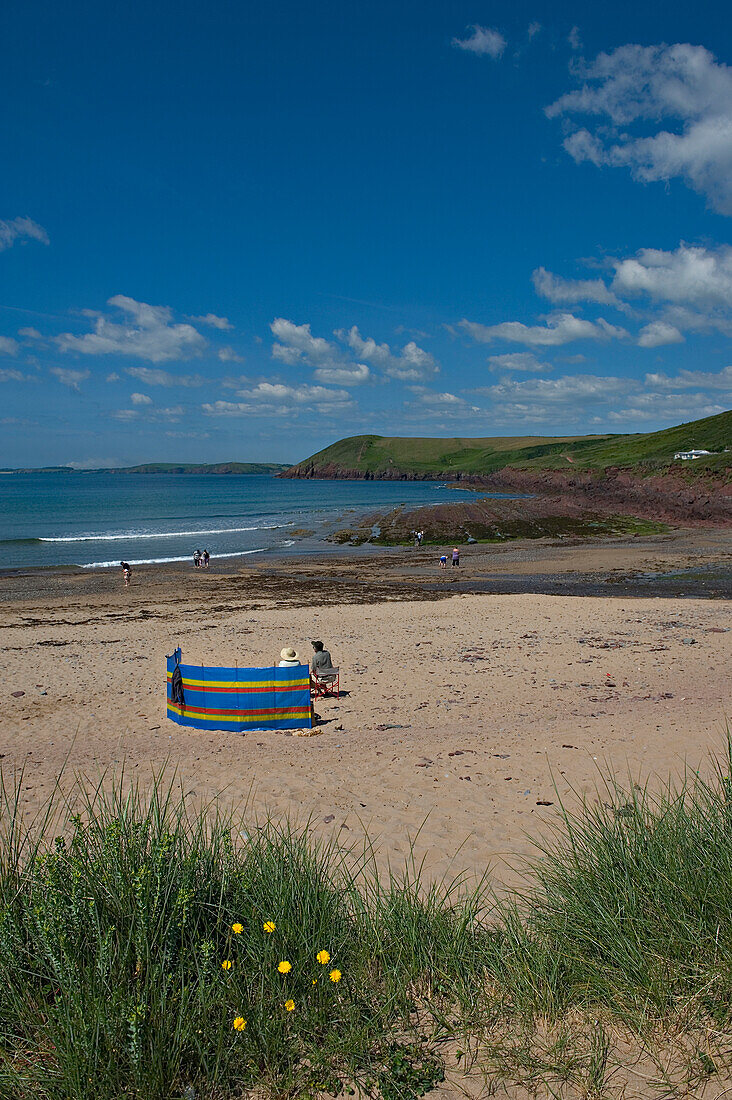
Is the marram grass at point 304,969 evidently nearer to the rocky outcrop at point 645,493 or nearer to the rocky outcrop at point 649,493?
the rocky outcrop at point 649,493

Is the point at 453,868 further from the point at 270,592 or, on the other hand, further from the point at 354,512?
the point at 354,512

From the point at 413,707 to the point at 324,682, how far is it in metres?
1.87

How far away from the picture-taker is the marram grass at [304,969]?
2.89 m

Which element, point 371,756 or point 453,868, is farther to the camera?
point 371,756

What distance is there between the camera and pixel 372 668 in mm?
14586

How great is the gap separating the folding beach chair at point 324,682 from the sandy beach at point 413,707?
318 mm

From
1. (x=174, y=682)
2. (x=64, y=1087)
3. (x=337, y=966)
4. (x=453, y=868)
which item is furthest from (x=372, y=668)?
(x=64, y=1087)

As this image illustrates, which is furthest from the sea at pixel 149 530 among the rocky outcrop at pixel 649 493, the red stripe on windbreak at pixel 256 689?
the rocky outcrop at pixel 649 493

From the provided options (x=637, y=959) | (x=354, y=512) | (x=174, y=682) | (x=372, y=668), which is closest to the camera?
(x=637, y=959)

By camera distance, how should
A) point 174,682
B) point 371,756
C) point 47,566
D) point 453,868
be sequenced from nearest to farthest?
point 453,868
point 371,756
point 174,682
point 47,566

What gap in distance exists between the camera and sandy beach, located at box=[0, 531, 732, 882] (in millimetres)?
7625

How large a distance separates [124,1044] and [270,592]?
2582 centimetres

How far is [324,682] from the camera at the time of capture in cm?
1226

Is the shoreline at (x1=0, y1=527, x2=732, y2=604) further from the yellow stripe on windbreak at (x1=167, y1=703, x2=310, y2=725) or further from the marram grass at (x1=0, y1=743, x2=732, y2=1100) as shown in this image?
the marram grass at (x1=0, y1=743, x2=732, y2=1100)
